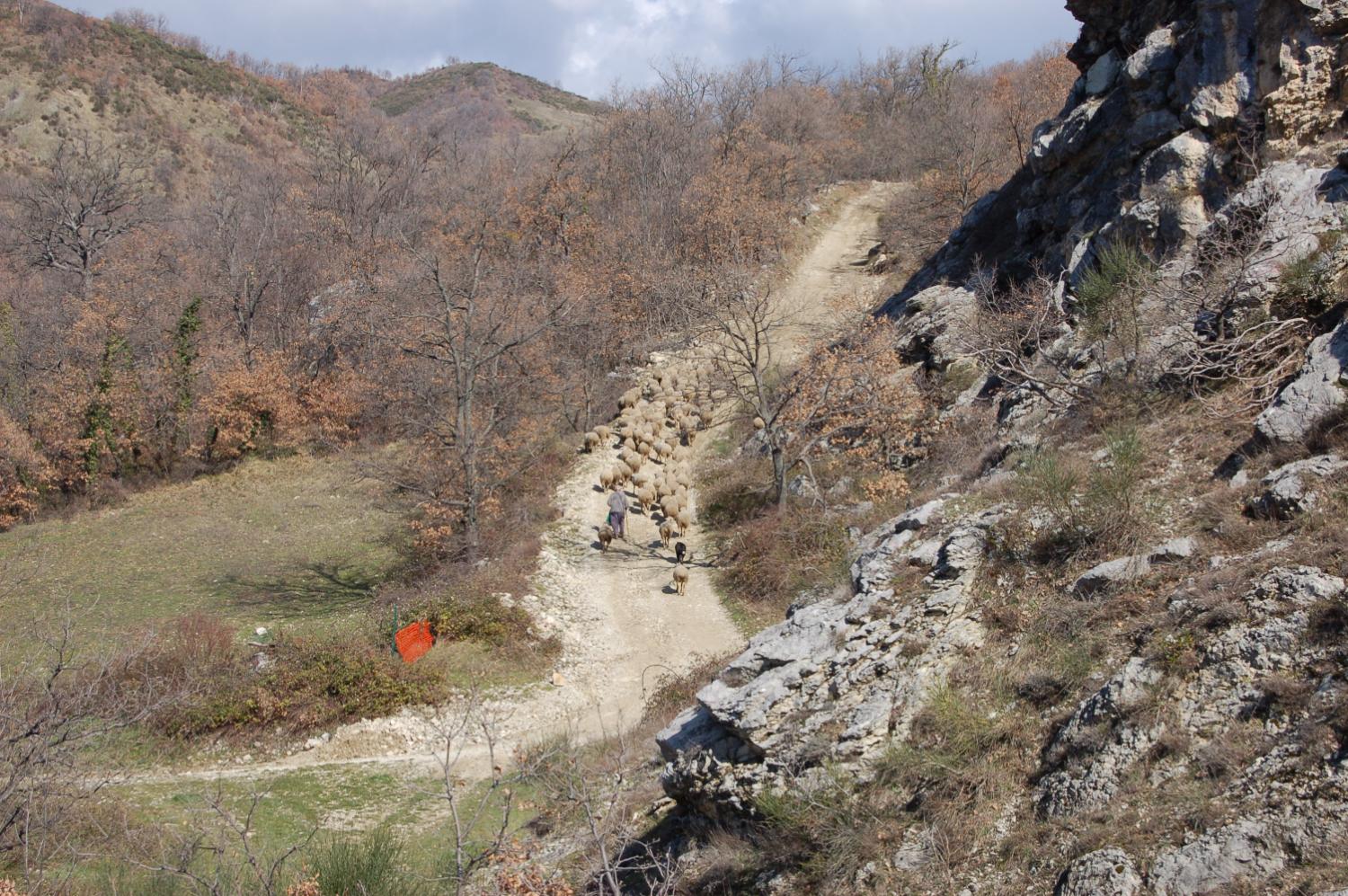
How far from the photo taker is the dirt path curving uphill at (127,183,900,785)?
1578 cm

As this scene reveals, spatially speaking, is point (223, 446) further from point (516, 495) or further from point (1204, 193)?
Result: point (1204, 193)

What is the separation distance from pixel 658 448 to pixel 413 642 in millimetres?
11210

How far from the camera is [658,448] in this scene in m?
27.8

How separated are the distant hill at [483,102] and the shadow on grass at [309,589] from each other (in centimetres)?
8590

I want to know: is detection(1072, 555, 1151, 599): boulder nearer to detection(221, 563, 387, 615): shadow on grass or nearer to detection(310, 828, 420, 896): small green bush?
detection(310, 828, 420, 896): small green bush

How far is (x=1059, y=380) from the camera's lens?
15.2 metres

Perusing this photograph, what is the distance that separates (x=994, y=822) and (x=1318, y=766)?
2295 millimetres

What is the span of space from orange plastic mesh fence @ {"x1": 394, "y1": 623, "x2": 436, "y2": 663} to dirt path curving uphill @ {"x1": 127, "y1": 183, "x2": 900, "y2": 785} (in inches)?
61.0

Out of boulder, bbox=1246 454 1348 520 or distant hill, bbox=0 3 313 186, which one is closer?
boulder, bbox=1246 454 1348 520

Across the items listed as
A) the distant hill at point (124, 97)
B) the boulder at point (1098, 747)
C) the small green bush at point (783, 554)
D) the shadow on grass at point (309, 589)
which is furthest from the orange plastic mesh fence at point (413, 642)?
the distant hill at point (124, 97)

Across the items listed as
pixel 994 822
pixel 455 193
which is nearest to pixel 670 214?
pixel 455 193

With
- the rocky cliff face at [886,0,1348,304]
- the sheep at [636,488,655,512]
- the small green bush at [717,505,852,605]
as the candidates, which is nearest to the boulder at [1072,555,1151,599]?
the small green bush at [717,505,852,605]

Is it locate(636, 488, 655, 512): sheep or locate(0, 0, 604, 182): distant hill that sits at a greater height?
locate(0, 0, 604, 182): distant hill

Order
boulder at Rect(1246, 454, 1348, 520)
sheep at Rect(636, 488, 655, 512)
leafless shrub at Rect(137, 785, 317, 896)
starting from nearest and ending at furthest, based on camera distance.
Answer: leafless shrub at Rect(137, 785, 317, 896) → boulder at Rect(1246, 454, 1348, 520) → sheep at Rect(636, 488, 655, 512)
